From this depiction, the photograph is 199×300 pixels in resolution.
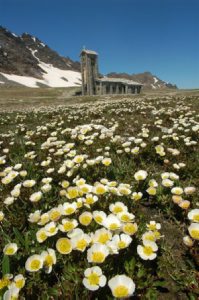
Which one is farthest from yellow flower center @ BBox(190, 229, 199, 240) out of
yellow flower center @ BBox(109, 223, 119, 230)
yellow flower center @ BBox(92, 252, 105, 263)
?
yellow flower center @ BBox(92, 252, 105, 263)

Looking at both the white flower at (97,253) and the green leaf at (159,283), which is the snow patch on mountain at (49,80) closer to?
the white flower at (97,253)

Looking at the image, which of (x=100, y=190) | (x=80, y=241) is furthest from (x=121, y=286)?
(x=100, y=190)

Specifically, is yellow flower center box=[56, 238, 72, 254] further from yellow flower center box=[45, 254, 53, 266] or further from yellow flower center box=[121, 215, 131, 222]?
yellow flower center box=[121, 215, 131, 222]

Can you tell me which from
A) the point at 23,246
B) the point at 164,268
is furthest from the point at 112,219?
the point at 23,246

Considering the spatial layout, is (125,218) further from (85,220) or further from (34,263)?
(34,263)

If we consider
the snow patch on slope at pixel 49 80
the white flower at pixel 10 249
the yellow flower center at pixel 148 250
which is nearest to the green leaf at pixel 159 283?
the yellow flower center at pixel 148 250

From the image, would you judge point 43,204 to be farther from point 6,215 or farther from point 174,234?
point 174,234
